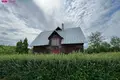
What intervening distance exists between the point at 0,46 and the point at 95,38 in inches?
1067

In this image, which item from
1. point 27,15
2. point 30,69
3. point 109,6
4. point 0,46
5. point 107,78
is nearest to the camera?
point 107,78

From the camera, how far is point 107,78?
703cm

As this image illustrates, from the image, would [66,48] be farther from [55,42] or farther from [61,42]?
[55,42]

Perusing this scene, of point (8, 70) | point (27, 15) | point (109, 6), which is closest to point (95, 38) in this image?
point (109, 6)

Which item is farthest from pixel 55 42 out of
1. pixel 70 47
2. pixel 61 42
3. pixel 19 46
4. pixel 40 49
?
pixel 19 46

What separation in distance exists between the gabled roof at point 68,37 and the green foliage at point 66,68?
1634 cm

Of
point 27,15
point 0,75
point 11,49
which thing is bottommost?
point 0,75

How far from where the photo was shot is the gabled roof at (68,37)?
25023mm

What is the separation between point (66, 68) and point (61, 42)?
1810 cm

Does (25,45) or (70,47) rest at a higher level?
(25,45)

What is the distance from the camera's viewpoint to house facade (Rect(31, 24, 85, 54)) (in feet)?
81.5

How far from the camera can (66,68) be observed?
7.73m

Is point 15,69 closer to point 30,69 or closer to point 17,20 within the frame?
point 30,69

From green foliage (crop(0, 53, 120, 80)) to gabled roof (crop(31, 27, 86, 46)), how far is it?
53.6ft
